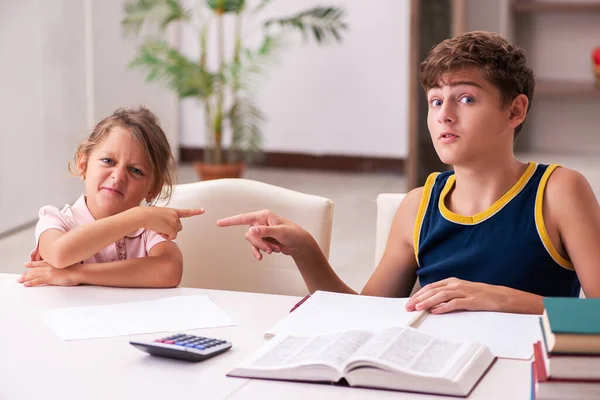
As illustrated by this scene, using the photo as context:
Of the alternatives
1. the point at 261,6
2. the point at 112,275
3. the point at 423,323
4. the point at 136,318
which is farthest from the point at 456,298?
the point at 261,6

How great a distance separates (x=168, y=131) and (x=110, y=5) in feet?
4.18

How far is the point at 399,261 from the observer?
6.46ft

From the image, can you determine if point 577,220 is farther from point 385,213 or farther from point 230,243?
point 230,243

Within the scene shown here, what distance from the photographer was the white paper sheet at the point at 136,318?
5.15ft

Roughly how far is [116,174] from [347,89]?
4.45 metres

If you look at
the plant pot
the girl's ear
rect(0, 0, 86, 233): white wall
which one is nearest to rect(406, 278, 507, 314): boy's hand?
the girl's ear

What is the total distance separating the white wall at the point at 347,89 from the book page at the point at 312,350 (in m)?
4.88

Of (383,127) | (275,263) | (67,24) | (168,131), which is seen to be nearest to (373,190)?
(383,127)

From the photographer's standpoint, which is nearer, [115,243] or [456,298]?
[456,298]

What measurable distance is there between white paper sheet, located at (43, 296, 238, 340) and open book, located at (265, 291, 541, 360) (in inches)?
5.6

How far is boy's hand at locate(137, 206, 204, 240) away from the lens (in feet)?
→ 6.09

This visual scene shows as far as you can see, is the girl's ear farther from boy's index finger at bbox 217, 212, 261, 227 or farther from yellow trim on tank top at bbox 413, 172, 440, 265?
yellow trim on tank top at bbox 413, 172, 440, 265

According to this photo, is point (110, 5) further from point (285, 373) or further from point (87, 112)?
point (285, 373)

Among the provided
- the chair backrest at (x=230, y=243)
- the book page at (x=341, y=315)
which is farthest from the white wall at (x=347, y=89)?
the book page at (x=341, y=315)
